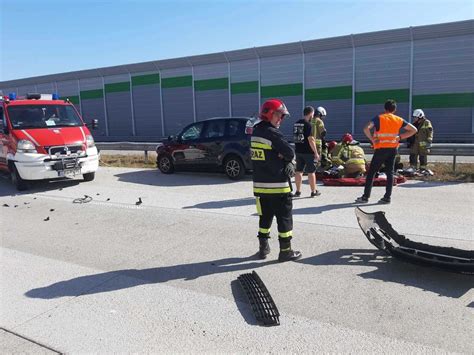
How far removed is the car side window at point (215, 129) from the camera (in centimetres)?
1150

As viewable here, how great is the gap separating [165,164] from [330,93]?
51.3 feet

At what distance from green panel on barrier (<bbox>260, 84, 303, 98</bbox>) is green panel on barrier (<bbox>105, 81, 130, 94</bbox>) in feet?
41.0

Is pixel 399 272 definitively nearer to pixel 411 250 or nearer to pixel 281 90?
pixel 411 250

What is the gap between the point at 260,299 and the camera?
3.89 metres

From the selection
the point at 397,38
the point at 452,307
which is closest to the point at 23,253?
the point at 452,307

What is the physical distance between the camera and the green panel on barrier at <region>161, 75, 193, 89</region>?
3108 cm

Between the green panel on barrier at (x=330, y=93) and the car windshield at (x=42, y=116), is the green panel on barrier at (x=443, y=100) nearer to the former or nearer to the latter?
the green panel on barrier at (x=330, y=93)

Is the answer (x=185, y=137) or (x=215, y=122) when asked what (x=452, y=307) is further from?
(x=185, y=137)

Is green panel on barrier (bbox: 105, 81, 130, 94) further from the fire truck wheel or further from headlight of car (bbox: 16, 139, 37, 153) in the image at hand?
headlight of car (bbox: 16, 139, 37, 153)

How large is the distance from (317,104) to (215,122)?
51.8 feet

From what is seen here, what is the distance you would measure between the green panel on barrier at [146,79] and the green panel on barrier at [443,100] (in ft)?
62.6

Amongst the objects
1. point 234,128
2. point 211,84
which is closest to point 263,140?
point 234,128

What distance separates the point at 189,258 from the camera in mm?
5199

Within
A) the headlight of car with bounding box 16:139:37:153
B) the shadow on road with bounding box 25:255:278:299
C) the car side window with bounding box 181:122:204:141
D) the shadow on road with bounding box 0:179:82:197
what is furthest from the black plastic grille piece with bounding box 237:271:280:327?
the shadow on road with bounding box 0:179:82:197
